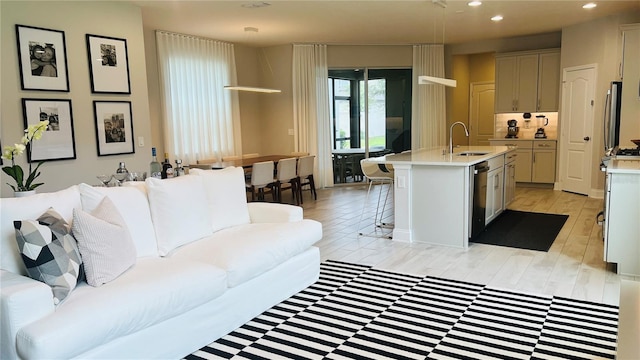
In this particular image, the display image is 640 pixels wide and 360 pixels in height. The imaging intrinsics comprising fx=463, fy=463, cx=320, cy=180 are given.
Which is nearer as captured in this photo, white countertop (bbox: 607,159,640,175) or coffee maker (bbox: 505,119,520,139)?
white countertop (bbox: 607,159,640,175)

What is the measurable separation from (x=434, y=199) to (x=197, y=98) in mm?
4778

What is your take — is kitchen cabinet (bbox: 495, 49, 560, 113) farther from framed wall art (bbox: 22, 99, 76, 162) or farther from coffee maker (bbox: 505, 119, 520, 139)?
framed wall art (bbox: 22, 99, 76, 162)

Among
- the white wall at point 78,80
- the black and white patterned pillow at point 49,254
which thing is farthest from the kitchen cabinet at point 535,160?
the black and white patterned pillow at point 49,254

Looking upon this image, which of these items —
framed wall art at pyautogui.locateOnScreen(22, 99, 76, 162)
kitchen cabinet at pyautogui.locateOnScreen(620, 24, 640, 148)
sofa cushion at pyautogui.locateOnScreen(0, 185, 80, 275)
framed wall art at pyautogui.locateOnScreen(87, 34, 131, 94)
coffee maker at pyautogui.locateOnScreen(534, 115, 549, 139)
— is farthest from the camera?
coffee maker at pyautogui.locateOnScreen(534, 115, 549, 139)

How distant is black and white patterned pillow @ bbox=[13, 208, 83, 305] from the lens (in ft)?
7.57

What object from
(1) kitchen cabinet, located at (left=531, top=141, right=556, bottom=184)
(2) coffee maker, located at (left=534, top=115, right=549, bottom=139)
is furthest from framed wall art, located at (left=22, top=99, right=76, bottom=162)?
(2) coffee maker, located at (left=534, top=115, right=549, bottom=139)

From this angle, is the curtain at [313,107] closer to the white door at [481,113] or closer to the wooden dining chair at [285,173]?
the wooden dining chair at [285,173]

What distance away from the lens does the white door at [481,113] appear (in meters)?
10.4

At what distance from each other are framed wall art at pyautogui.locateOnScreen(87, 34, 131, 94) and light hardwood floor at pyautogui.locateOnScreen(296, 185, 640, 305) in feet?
9.81

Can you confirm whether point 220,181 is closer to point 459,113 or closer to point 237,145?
point 237,145

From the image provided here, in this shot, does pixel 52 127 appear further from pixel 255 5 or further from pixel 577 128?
pixel 577 128

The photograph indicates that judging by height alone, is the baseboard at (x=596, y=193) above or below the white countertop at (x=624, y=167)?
below

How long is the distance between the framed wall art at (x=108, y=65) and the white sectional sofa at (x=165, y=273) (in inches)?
91.7

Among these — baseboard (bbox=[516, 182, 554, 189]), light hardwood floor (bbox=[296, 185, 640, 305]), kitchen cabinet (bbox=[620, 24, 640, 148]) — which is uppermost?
kitchen cabinet (bbox=[620, 24, 640, 148])
